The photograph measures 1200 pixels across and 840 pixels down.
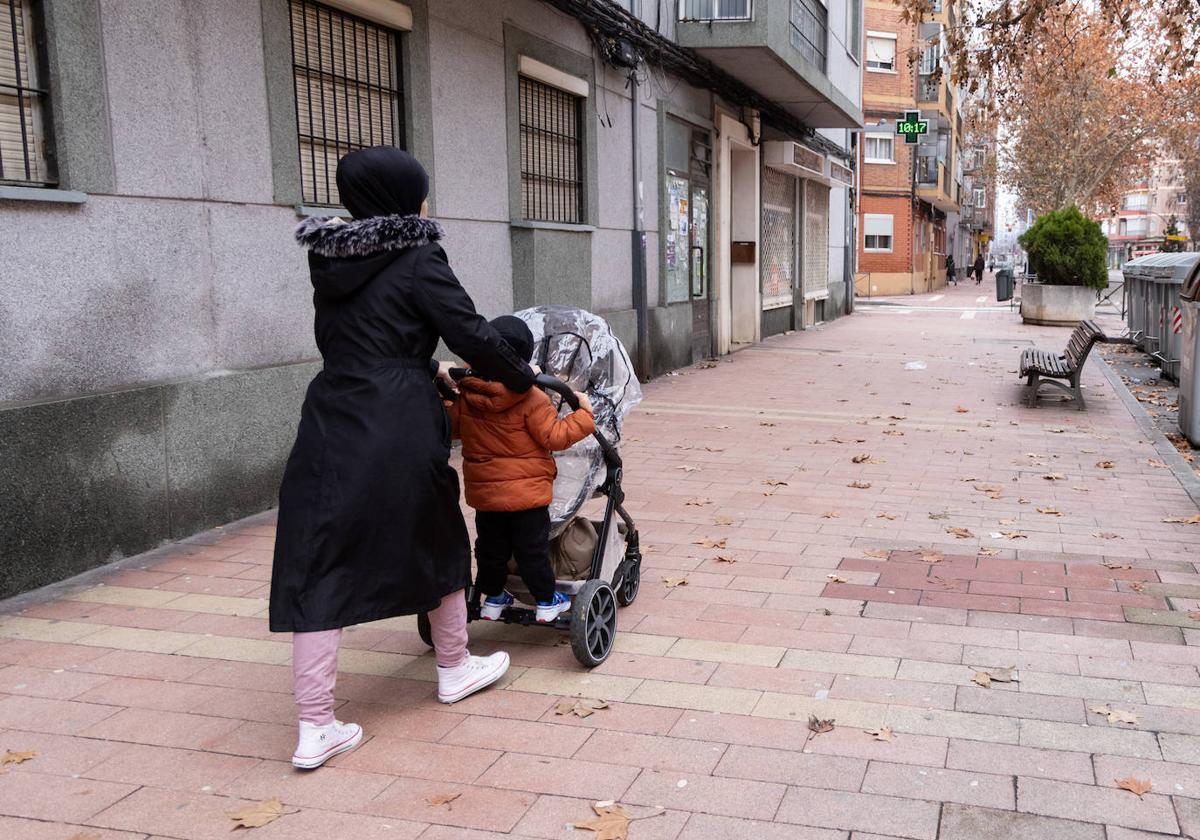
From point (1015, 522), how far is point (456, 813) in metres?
4.37

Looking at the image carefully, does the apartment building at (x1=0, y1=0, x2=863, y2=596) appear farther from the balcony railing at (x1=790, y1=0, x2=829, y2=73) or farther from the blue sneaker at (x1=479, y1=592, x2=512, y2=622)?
the balcony railing at (x1=790, y1=0, x2=829, y2=73)

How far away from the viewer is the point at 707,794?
3.17 m

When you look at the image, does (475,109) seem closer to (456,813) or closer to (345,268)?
(345,268)

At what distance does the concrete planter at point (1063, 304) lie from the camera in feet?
73.8

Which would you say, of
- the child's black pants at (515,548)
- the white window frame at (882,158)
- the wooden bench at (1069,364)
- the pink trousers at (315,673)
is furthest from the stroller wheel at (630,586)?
the white window frame at (882,158)

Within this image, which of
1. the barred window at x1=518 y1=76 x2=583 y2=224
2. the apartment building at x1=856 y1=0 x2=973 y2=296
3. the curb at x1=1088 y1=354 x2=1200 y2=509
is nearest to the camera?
the curb at x1=1088 y1=354 x2=1200 y2=509

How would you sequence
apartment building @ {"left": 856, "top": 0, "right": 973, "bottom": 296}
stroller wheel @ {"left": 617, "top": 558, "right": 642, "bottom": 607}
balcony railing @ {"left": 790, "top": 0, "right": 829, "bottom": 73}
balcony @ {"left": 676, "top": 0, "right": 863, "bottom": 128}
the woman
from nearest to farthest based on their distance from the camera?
the woman
stroller wheel @ {"left": 617, "top": 558, "right": 642, "bottom": 607}
balcony @ {"left": 676, "top": 0, "right": 863, "bottom": 128}
balcony railing @ {"left": 790, "top": 0, "right": 829, "bottom": 73}
apartment building @ {"left": 856, "top": 0, "right": 973, "bottom": 296}

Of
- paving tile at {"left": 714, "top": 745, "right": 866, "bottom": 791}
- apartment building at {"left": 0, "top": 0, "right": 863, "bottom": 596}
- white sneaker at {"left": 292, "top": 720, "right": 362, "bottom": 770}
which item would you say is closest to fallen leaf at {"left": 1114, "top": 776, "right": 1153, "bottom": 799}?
paving tile at {"left": 714, "top": 745, "right": 866, "bottom": 791}

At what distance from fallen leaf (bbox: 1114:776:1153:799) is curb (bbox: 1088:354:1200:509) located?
4091mm

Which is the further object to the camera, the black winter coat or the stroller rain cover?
the stroller rain cover

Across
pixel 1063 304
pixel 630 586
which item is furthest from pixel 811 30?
pixel 630 586

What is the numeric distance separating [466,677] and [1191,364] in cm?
728

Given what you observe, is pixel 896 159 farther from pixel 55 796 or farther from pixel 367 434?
pixel 55 796

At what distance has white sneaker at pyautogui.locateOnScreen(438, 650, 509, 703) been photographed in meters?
3.81
